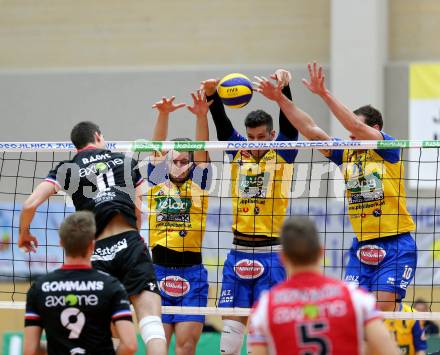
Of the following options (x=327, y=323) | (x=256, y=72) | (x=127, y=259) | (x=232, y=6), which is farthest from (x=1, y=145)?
(x=232, y=6)

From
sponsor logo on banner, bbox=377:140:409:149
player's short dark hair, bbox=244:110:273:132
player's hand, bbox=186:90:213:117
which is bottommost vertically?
sponsor logo on banner, bbox=377:140:409:149

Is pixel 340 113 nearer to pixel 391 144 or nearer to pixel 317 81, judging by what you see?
pixel 317 81

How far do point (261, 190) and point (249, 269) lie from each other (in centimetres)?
74

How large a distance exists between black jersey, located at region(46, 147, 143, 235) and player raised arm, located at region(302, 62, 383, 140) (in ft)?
6.11

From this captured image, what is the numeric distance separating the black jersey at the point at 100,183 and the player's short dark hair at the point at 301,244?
105 inches

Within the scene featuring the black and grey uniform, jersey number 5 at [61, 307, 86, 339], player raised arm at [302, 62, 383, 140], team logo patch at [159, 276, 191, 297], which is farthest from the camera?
team logo patch at [159, 276, 191, 297]

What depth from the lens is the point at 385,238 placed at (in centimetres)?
799

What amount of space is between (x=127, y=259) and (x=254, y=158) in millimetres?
2118

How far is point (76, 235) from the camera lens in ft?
17.8

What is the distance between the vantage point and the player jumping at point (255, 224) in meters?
8.31

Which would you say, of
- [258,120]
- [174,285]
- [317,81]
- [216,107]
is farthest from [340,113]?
[174,285]

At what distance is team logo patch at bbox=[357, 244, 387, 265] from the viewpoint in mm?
7982

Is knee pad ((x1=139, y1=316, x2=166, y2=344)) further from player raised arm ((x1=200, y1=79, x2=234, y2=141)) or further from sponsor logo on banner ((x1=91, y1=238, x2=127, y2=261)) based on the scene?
player raised arm ((x1=200, y1=79, x2=234, y2=141))

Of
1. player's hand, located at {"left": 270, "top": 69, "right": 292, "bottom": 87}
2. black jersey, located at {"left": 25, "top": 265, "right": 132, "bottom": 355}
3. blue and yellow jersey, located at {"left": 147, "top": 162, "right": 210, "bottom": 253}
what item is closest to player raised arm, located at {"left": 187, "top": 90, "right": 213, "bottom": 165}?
blue and yellow jersey, located at {"left": 147, "top": 162, "right": 210, "bottom": 253}
